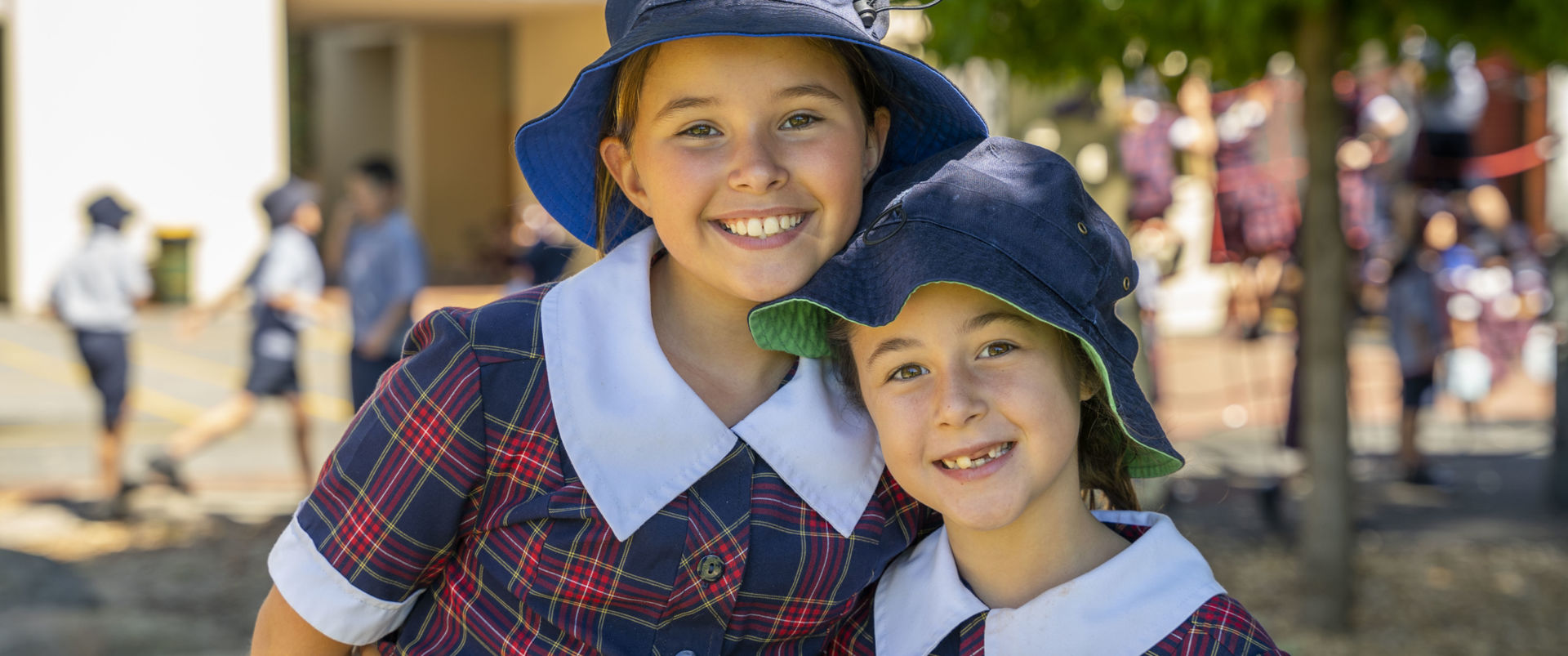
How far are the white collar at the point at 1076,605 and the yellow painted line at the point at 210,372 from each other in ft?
28.5

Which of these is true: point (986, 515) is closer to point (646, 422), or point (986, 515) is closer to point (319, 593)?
point (646, 422)

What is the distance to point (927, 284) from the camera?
163 cm

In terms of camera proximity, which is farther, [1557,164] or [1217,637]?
[1557,164]

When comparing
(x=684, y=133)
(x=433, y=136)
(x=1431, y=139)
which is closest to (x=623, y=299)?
(x=684, y=133)

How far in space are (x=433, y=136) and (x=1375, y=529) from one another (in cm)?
1907

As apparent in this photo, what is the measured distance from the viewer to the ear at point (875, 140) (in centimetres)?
186

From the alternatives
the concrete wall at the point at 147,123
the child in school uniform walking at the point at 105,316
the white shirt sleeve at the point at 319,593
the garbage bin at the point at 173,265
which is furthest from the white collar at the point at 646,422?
the garbage bin at the point at 173,265

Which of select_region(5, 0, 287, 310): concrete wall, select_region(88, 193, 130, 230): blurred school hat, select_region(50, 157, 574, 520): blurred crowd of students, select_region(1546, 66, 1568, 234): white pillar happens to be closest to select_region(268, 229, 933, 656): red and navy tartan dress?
select_region(50, 157, 574, 520): blurred crowd of students

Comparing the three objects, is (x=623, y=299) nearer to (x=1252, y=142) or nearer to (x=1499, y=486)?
(x=1499, y=486)

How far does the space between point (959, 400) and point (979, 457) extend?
0.28 feet

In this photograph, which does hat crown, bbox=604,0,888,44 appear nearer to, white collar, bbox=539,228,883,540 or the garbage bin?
white collar, bbox=539,228,883,540

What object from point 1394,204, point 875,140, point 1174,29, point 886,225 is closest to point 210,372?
point 1394,204

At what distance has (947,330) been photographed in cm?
167

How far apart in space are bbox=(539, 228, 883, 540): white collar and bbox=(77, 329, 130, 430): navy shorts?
6363 millimetres
